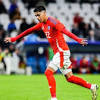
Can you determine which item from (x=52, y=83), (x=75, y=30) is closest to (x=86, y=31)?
(x=75, y=30)

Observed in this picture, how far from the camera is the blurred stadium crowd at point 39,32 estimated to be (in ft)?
67.5

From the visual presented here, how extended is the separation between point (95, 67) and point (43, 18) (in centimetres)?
1258

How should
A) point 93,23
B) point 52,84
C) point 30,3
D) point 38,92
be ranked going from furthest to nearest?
point 30,3
point 93,23
point 38,92
point 52,84

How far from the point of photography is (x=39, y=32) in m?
21.8

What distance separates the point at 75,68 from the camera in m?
21.1

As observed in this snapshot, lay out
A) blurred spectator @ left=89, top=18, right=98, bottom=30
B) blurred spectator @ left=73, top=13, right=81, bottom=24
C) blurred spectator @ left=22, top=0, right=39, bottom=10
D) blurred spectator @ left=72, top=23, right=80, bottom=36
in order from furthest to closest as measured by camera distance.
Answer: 1. blurred spectator @ left=22, top=0, right=39, bottom=10
2. blurred spectator @ left=89, top=18, right=98, bottom=30
3. blurred spectator @ left=73, top=13, right=81, bottom=24
4. blurred spectator @ left=72, top=23, right=80, bottom=36

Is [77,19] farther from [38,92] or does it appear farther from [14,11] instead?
[38,92]

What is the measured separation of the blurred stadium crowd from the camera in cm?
2056

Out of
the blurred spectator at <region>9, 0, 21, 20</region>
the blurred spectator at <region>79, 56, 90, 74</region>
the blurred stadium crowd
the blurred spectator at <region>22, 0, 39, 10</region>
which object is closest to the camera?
the blurred stadium crowd

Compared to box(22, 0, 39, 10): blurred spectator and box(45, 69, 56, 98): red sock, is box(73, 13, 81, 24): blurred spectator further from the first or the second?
box(45, 69, 56, 98): red sock

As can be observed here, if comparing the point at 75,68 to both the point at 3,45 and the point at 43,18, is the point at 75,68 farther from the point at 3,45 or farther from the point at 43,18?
the point at 43,18

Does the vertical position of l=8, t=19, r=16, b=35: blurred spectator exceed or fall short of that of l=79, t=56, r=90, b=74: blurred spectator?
it exceeds it

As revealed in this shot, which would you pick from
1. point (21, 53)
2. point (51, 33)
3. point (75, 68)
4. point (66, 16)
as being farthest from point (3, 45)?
point (51, 33)

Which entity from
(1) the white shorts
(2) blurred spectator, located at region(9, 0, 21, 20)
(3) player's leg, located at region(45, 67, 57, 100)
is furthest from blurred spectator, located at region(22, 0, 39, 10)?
(3) player's leg, located at region(45, 67, 57, 100)
